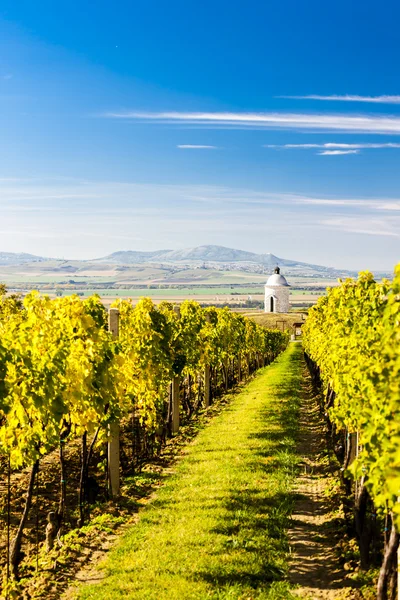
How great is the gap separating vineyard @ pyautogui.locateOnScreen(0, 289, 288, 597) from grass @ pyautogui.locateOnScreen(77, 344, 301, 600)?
1306mm

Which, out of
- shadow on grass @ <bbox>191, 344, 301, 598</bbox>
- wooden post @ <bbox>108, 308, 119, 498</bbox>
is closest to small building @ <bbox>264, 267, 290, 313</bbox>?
shadow on grass @ <bbox>191, 344, 301, 598</bbox>

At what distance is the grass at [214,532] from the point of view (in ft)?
24.7

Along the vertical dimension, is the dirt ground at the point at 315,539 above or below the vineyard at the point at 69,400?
below

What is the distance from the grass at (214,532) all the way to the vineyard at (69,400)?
4.29 feet

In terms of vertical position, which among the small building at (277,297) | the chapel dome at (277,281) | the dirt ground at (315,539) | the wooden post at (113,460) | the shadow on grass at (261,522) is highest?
the chapel dome at (277,281)

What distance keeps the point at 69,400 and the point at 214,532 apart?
10.6ft

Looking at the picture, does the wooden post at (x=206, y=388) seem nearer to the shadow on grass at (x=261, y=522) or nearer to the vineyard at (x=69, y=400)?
the vineyard at (x=69, y=400)

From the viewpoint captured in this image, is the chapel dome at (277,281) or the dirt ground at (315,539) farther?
the chapel dome at (277,281)

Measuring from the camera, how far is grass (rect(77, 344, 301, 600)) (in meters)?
7.52

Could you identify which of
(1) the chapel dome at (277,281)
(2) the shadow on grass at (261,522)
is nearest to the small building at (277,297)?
(1) the chapel dome at (277,281)

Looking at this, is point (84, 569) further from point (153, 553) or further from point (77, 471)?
point (77, 471)

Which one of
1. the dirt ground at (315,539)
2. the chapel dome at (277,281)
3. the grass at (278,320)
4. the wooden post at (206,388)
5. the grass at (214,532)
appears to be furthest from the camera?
the chapel dome at (277,281)

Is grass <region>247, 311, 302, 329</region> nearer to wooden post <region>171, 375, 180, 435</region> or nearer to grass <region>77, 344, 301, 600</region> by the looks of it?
wooden post <region>171, 375, 180, 435</region>

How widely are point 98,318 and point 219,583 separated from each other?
20.5 ft
